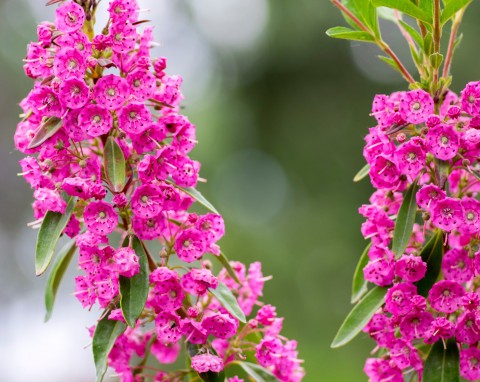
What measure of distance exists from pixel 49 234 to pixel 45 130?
253mm

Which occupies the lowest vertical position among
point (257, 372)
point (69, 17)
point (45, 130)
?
point (257, 372)

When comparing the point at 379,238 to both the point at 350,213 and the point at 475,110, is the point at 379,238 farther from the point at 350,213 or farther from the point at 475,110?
the point at 350,213

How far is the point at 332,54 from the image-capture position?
10484 mm

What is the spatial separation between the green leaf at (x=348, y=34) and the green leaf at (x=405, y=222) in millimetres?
417

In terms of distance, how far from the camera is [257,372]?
2.02m

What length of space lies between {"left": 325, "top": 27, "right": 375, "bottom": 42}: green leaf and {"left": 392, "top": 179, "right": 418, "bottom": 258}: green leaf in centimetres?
42

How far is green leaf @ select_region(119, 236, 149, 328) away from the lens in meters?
1.75

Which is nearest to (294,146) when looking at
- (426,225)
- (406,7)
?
(426,225)

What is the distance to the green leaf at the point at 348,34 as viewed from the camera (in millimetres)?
1940

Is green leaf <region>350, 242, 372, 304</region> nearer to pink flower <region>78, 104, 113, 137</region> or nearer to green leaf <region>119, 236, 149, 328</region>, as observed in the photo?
green leaf <region>119, 236, 149, 328</region>

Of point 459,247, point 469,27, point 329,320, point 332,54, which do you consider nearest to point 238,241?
point 329,320

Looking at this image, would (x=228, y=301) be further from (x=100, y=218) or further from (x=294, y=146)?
(x=294, y=146)

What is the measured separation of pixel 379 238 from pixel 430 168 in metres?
0.22

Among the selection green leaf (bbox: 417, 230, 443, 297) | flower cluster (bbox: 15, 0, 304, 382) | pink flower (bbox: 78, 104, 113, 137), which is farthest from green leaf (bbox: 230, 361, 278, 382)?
pink flower (bbox: 78, 104, 113, 137)
